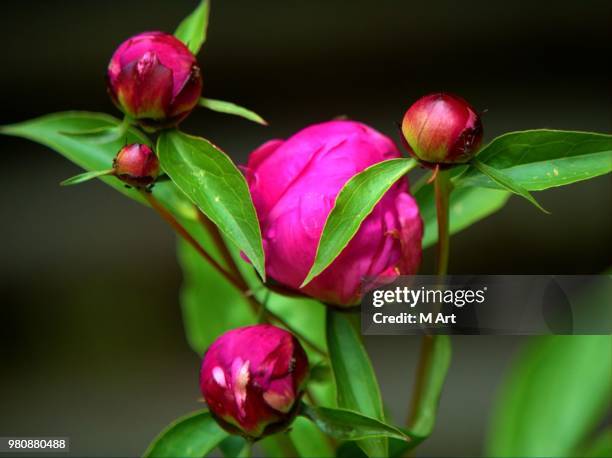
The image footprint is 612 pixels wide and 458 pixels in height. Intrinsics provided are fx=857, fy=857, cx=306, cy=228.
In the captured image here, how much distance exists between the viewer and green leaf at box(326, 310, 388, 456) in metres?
0.47

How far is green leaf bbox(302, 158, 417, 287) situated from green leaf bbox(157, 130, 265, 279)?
3 centimetres

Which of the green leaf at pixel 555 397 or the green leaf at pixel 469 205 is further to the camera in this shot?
the green leaf at pixel 555 397

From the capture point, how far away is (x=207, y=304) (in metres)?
0.74

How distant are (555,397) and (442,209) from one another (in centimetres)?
42

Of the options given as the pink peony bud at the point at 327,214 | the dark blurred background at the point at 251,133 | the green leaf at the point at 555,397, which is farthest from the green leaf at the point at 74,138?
the dark blurred background at the point at 251,133

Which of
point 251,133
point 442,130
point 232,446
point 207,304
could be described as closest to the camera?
point 442,130

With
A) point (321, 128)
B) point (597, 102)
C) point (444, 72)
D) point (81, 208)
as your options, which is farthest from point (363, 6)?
point (321, 128)

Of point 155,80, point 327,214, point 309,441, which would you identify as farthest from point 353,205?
point 309,441

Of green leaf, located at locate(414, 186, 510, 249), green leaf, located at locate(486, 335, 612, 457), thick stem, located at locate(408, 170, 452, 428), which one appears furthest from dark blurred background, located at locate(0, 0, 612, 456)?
thick stem, located at locate(408, 170, 452, 428)

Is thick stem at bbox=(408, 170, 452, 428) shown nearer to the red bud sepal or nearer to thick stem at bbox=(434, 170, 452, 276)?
thick stem at bbox=(434, 170, 452, 276)

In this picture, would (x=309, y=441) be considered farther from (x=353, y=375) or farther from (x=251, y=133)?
(x=251, y=133)

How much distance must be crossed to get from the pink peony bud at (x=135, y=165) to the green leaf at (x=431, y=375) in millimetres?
196

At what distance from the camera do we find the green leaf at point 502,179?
1.33 feet

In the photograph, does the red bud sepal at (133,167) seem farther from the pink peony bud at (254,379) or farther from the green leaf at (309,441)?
the green leaf at (309,441)
